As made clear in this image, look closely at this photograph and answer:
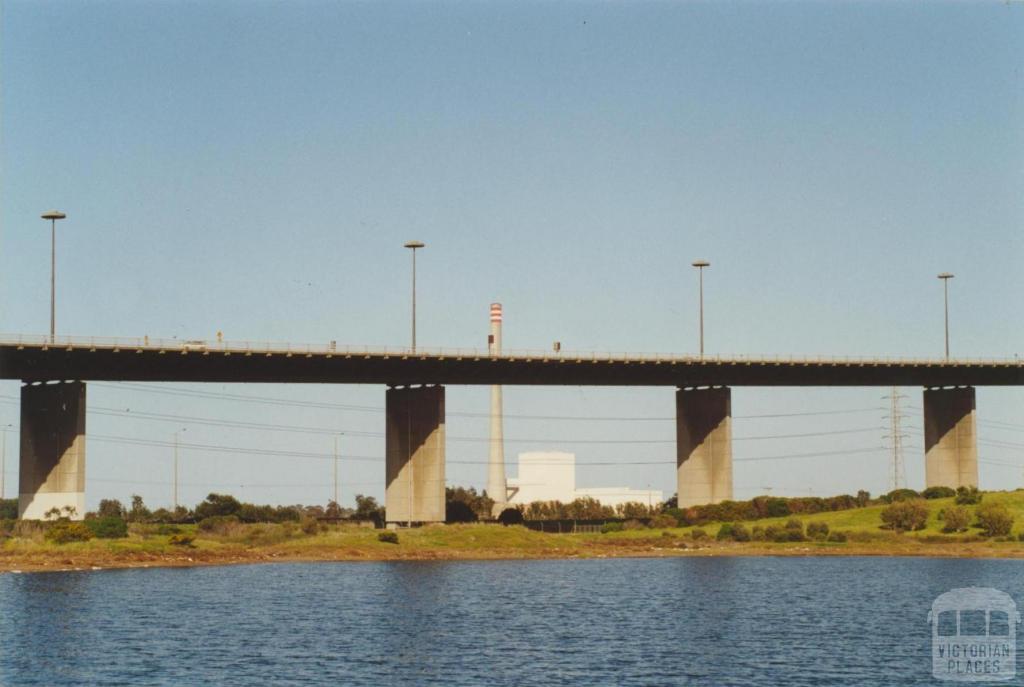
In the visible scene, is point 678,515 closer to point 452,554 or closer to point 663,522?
point 663,522

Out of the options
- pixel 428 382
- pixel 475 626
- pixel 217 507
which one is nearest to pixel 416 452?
pixel 428 382

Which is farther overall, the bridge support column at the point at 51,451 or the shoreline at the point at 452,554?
the bridge support column at the point at 51,451

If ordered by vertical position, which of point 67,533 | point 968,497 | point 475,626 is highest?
point 968,497

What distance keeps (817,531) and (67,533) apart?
72311mm

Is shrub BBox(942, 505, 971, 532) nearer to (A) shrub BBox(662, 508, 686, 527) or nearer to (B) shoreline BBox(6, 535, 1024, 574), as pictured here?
(B) shoreline BBox(6, 535, 1024, 574)

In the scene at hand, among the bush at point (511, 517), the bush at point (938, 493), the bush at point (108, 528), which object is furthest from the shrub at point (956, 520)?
the bush at point (108, 528)

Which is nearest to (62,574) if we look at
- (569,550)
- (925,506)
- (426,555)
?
(426,555)

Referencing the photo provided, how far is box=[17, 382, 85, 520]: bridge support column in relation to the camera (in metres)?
132

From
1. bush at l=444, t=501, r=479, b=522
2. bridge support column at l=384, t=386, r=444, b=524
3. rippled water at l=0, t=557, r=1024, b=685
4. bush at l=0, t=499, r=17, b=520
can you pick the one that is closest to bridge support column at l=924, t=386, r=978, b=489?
bush at l=444, t=501, r=479, b=522

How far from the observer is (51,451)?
133m

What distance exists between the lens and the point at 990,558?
128 meters

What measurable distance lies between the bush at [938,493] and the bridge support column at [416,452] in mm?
57675

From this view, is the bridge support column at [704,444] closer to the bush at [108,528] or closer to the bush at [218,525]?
the bush at [218,525]

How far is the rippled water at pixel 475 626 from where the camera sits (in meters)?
56.8
